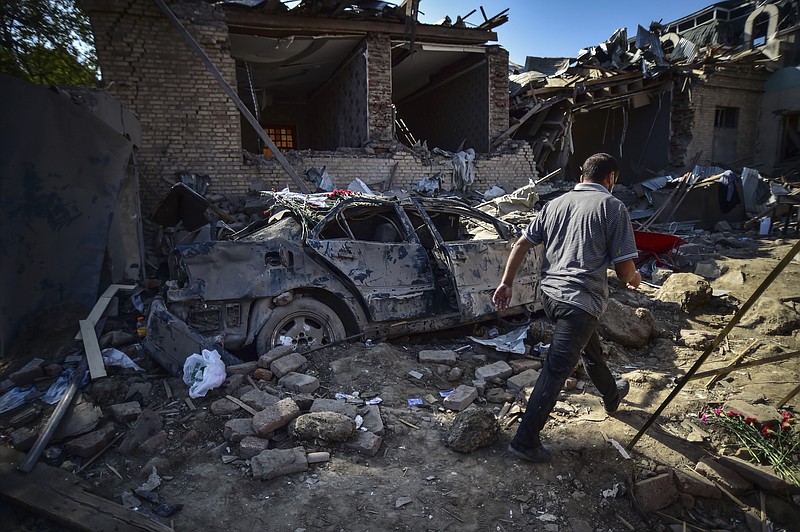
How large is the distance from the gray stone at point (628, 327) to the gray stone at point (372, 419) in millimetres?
2772

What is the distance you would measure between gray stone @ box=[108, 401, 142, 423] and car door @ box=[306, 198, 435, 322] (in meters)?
1.80

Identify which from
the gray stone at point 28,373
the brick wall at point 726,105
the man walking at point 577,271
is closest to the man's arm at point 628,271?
the man walking at point 577,271

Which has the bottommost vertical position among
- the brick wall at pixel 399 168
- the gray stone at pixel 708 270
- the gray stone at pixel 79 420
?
the gray stone at pixel 79 420

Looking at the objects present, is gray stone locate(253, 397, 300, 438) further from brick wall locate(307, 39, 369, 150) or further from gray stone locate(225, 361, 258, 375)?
brick wall locate(307, 39, 369, 150)

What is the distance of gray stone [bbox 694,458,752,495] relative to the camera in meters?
2.68

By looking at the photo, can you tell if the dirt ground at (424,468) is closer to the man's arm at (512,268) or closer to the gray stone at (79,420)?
the gray stone at (79,420)

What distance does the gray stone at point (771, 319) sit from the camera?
5.34 meters

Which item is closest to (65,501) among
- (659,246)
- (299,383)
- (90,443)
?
(90,443)

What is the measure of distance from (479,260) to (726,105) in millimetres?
15087

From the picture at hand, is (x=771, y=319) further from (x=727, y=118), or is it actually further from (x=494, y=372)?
(x=727, y=118)

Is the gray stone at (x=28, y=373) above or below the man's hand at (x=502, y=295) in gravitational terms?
below

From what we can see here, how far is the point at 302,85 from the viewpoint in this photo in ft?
45.3

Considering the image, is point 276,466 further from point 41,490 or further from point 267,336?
point 267,336

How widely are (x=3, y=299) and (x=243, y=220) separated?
14.2 ft
